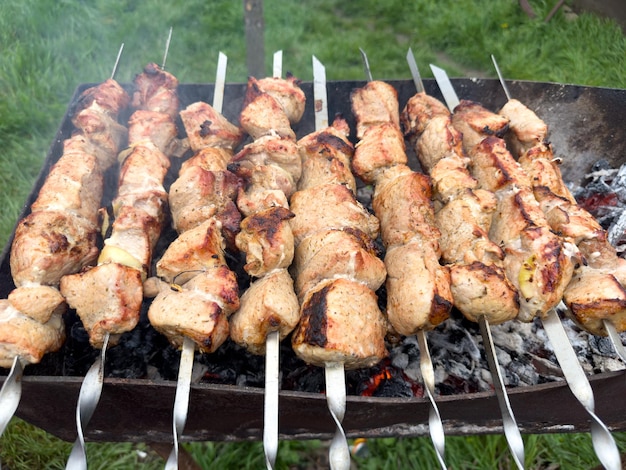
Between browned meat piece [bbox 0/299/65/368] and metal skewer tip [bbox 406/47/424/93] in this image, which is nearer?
browned meat piece [bbox 0/299/65/368]

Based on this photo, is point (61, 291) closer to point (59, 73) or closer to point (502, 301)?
point (502, 301)

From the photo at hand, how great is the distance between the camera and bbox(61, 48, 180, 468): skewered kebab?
1929mm

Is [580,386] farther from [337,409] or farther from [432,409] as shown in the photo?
[337,409]

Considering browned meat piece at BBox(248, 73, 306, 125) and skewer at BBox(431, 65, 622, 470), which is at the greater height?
browned meat piece at BBox(248, 73, 306, 125)

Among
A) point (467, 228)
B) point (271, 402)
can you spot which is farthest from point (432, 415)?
point (467, 228)

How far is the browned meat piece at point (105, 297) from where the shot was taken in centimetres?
194

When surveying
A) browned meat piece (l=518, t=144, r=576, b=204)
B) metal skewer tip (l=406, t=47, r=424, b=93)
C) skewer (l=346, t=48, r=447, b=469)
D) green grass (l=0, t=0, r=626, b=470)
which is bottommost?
green grass (l=0, t=0, r=626, b=470)

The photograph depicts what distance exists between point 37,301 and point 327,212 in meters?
Answer: 1.28

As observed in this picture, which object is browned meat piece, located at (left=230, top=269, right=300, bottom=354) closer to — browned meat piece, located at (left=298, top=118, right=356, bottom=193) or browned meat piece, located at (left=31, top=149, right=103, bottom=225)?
browned meat piece, located at (left=298, top=118, right=356, bottom=193)

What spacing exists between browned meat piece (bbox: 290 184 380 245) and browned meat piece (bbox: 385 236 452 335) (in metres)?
0.25

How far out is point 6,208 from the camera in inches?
162

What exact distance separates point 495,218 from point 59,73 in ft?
15.7

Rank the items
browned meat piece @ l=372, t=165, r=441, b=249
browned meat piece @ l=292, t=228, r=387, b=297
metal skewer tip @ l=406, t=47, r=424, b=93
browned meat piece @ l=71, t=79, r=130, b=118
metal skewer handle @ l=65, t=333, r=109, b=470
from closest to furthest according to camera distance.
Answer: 1. metal skewer handle @ l=65, t=333, r=109, b=470
2. browned meat piece @ l=292, t=228, r=387, b=297
3. browned meat piece @ l=372, t=165, r=441, b=249
4. browned meat piece @ l=71, t=79, r=130, b=118
5. metal skewer tip @ l=406, t=47, r=424, b=93

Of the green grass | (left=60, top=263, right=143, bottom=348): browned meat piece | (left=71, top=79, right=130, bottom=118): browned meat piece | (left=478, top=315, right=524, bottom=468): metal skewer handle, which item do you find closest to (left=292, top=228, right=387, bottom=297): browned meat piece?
(left=478, top=315, right=524, bottom=468): metal skewer handle
